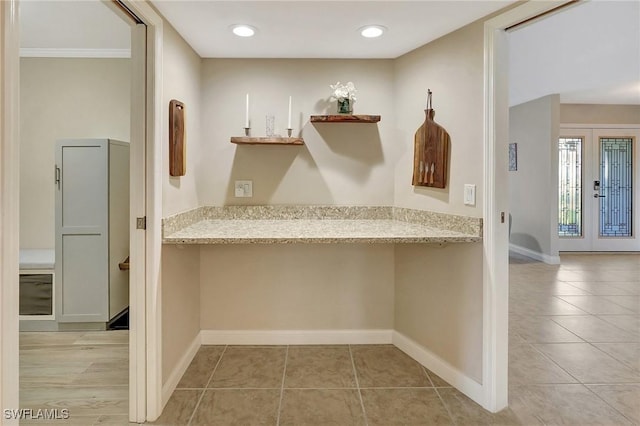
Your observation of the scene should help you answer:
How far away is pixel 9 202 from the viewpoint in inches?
41.1

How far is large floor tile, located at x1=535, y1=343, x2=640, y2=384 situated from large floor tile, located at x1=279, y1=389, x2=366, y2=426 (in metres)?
1.46

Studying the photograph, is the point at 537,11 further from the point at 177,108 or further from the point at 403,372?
the point at 403,372

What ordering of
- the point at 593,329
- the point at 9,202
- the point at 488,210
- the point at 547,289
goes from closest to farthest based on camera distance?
1. the point at 9,202
2. the point at 488,210
3. the point at 593,329
4. the point at 547,289

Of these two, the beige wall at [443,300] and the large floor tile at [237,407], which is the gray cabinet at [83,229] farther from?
the beige wall at [443,300]

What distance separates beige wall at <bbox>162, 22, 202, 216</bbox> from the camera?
208 cm

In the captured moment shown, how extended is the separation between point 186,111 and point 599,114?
694 cm

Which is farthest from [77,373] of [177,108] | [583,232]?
[583,232]

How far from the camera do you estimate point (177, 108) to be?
7.27 ft

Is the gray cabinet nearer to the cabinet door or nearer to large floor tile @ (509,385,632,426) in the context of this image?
the cabinet door

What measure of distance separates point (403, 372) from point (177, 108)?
2135mm

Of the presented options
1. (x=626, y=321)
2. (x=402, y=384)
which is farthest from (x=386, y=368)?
(x=626, y=321)

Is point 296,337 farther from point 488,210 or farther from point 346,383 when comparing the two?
point 488,210

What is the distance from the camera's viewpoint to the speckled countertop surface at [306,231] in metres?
2.03

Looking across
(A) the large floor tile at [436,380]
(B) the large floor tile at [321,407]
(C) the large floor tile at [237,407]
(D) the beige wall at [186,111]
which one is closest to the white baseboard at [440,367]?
(A) the large floor tile at [436,380]
